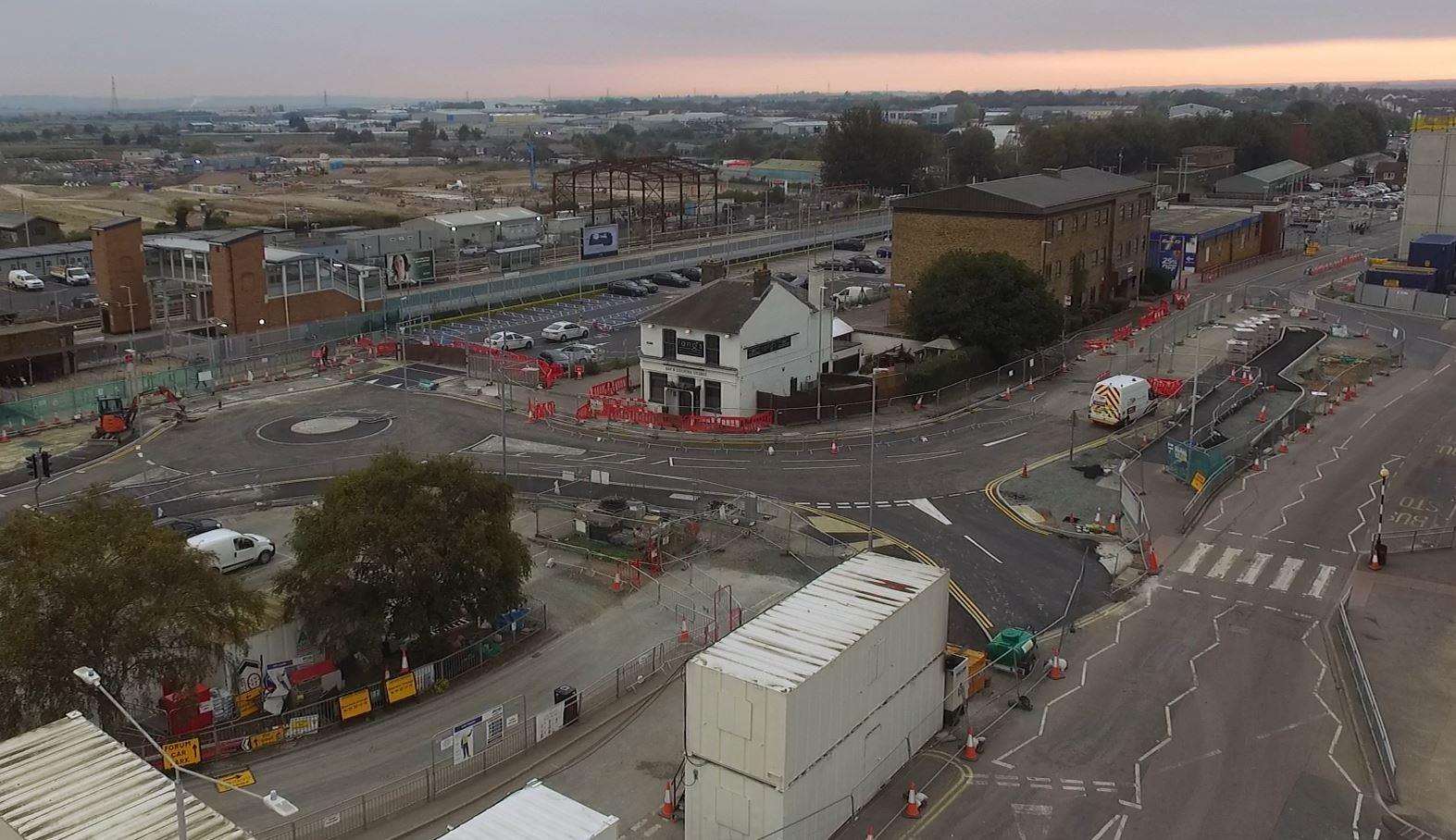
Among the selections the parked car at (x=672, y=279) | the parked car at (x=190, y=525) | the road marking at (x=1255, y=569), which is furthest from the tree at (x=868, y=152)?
the parked car at (x=190, y=525)

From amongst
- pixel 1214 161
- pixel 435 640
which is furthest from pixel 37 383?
pixel 1214 161

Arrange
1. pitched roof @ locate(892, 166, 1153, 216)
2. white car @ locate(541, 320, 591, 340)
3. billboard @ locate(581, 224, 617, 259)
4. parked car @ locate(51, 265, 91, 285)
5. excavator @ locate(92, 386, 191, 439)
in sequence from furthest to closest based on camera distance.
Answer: billboard @ locate(581, 224, 617, 259) < parked car @ locate(51, 265, 91, 285) < pitched roof @ locate(892, 166, 1153, 216) < white car @ locate(541, 320, 591, 340) < excavator @ locate(92, 386, 191, 439)

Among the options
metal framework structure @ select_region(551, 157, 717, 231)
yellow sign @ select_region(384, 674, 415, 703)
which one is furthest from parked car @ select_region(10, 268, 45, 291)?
yellow sign @ select_region(384, 674, 415, 703)

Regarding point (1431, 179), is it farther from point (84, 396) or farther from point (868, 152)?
point (84, 396)

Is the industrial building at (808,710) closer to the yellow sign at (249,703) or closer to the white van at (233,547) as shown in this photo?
the yellow sign at (249,703)

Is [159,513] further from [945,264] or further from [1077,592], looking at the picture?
[945,264]

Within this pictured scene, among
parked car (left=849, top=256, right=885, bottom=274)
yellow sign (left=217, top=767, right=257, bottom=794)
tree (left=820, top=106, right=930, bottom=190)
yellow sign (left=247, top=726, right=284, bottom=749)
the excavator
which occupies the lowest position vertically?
yellow sign (left=217, top=767, right=257, bottom=794)

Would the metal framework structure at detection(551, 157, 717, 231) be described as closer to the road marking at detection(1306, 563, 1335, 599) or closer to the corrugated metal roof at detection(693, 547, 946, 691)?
the road marking at detection(1306, 563, 1335, 599)

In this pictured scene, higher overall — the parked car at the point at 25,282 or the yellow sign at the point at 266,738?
the parked car at the point at 25,282
